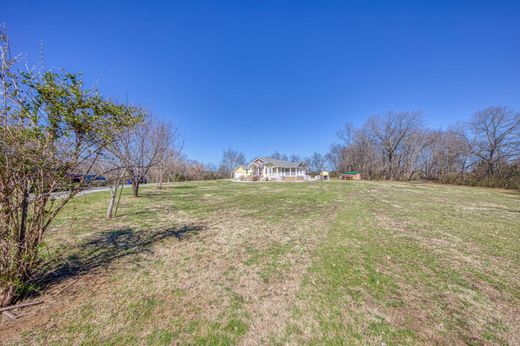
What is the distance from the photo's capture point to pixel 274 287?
3.06 m

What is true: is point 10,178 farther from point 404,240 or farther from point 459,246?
point 459,246

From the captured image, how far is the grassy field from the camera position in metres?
2.19

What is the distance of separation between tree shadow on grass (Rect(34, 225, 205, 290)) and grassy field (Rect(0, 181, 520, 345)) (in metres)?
0.03

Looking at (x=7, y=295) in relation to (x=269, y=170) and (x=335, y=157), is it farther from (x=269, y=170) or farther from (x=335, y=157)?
(x=335, y=157)

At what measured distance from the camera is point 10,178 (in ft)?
7.35

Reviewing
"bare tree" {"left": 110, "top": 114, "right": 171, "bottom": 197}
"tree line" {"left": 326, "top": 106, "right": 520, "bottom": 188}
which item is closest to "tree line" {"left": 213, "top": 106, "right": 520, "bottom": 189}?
"tree line" {"left": 326, "top": 106, "right": 520, "bottom": 188}

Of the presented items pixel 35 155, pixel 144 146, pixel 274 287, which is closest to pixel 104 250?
pixel 35 155

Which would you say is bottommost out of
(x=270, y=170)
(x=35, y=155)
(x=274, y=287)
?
(x=274, y=287)

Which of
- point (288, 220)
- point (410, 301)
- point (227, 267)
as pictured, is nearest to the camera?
point (410, 301)

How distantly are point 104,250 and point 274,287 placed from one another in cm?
414

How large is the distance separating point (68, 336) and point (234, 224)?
177 inches

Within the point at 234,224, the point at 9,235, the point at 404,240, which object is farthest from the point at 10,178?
the point at 404,240

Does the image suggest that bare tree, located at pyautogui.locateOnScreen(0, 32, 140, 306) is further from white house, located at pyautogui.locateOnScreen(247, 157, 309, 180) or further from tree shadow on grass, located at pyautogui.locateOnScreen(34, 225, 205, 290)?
white house, located at pyautogui.locateOnScreen(247, 157, 309, 180)

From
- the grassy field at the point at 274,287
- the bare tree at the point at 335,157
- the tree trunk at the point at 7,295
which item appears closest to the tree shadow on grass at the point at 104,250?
the grassy field at the point at 274,287
